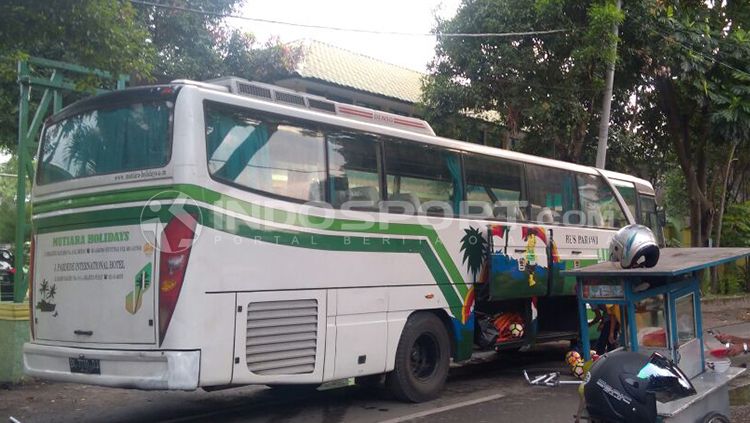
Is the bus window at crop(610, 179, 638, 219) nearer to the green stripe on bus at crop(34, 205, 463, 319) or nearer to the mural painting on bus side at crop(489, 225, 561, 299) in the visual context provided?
the mural painting on bus side at crop(489, 225, 561, 299)

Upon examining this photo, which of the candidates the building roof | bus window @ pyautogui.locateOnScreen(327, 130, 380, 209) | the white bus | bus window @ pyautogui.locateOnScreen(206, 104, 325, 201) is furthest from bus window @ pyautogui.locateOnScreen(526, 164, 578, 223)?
the building roof

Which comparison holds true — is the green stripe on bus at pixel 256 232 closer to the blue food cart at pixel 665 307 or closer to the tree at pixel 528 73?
the blue food cart at pixel 665 307

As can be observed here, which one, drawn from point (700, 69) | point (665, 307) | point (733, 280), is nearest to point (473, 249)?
point (665, 307)

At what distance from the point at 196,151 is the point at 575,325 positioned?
7162mm

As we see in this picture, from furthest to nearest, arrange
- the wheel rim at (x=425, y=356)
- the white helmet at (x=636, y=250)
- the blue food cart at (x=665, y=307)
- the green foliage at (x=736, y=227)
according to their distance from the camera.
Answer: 1. the green foliage at (x=736, y=227)
2. the wheel rim at (x=425, y=356)
3. the white helmet at (x=636, y=250)
4. the blue food cart at (x=665, y=307)

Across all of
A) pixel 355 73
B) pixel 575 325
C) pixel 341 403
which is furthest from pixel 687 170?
pixel 341 403

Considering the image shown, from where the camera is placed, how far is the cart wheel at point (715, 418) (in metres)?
5.00

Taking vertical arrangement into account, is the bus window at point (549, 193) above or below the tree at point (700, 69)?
below

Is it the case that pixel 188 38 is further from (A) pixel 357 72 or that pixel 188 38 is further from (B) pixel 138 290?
(A) pixel 357 72

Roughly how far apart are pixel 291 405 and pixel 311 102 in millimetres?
3473

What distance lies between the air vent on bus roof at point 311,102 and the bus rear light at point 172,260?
152 cm

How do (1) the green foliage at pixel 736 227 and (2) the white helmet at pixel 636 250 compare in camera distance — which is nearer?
(2) the white helmet at pixel 636 250

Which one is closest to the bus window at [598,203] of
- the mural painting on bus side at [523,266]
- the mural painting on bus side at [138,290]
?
the mural painting on bus side at [523,266]

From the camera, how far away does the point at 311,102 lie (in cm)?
749
